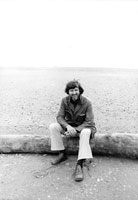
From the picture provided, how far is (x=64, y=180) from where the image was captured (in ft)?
12.4

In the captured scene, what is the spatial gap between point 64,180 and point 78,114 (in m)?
1.10

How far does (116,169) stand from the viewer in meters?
4.06

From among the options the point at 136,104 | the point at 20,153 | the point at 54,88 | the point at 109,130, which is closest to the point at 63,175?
the point at 20,153

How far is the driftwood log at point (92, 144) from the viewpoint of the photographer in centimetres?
436

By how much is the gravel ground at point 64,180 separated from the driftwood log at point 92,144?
5.3 inches

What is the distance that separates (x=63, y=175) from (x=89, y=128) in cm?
84

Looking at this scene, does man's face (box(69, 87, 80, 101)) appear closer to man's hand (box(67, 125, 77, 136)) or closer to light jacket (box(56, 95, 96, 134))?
light jacket (box(56, 95, 96, 134))

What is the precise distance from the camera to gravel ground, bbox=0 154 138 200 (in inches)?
135

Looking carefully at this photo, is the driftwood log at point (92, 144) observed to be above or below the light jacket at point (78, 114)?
below

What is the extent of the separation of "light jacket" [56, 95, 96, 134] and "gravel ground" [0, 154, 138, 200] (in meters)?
0.64

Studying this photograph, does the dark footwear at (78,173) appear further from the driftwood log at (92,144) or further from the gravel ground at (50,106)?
the gravel ground at (50,106)

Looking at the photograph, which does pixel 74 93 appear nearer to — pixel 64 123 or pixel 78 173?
pixel 64 123

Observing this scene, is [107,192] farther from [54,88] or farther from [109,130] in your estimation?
[54,88]

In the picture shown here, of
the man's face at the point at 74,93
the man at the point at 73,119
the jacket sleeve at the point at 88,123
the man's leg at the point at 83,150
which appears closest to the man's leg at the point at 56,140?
the man at the point at 73,119
